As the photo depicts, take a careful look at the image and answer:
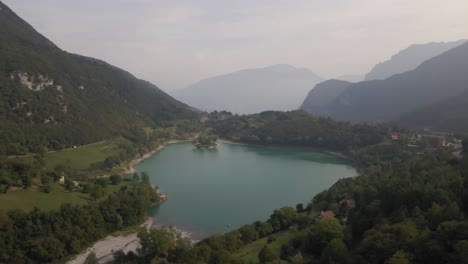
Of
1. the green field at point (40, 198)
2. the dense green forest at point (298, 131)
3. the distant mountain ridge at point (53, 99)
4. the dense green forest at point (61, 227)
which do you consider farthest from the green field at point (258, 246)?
the dense green forest at point (298, 131)

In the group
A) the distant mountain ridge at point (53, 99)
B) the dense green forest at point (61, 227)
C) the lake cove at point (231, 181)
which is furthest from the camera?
the distant mountain ridge at point (53, 99)

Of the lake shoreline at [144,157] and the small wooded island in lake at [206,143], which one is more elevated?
the small wooded island in lake at [206,143]

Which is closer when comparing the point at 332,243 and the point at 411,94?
the point at 332,243

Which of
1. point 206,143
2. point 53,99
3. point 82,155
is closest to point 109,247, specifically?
point 82,155

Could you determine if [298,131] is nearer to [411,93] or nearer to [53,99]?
[53,99]

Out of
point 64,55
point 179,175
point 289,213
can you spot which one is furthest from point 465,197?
point 64,55

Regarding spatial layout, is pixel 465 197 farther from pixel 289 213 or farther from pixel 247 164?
pixel 247 164

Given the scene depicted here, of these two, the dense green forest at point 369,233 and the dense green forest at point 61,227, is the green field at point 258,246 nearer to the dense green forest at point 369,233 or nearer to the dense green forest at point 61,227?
the dense green forest at point 369,233
